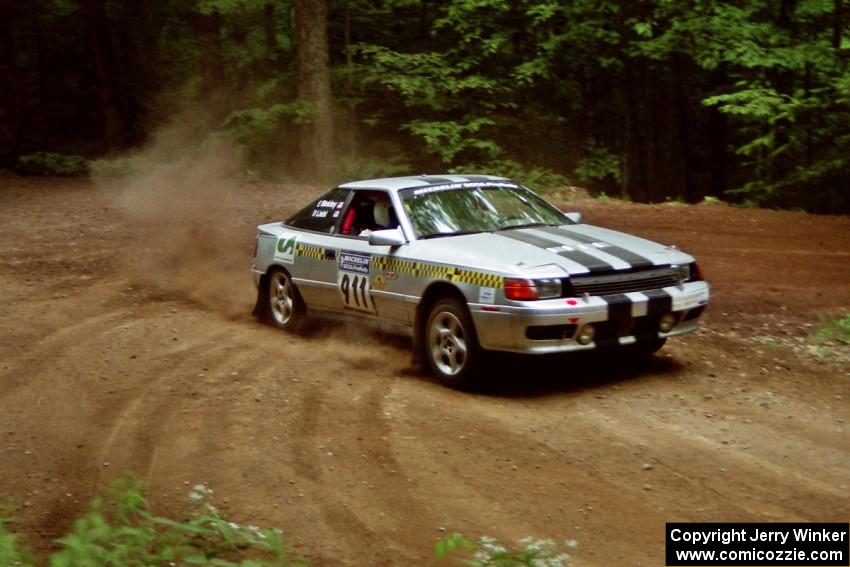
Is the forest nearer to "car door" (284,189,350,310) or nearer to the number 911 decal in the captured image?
"car door" (284,189,350,310)

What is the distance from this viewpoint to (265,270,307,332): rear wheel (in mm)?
11016

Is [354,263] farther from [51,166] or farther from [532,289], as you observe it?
[51,166]

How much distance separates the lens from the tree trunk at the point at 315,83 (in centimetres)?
2177

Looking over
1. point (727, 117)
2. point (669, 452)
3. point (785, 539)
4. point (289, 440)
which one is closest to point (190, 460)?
point (289, 440)

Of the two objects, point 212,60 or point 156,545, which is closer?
point 156,545

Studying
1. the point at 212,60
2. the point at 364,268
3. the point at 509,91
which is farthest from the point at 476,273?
the point at 212,60

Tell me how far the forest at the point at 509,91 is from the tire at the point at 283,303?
10.4 meters

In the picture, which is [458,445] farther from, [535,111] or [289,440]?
[535,111]

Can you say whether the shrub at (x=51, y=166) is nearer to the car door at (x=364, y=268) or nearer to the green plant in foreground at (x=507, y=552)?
the car door at (x=364, y=268)

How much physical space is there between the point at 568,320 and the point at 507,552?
3140 mm

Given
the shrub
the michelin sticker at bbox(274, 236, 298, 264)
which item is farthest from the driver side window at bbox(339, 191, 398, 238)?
the shrub

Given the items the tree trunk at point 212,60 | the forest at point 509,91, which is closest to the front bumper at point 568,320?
the forest at point 509,91

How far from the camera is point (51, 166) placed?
2475cm

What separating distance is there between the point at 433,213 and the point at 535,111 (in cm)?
1569
